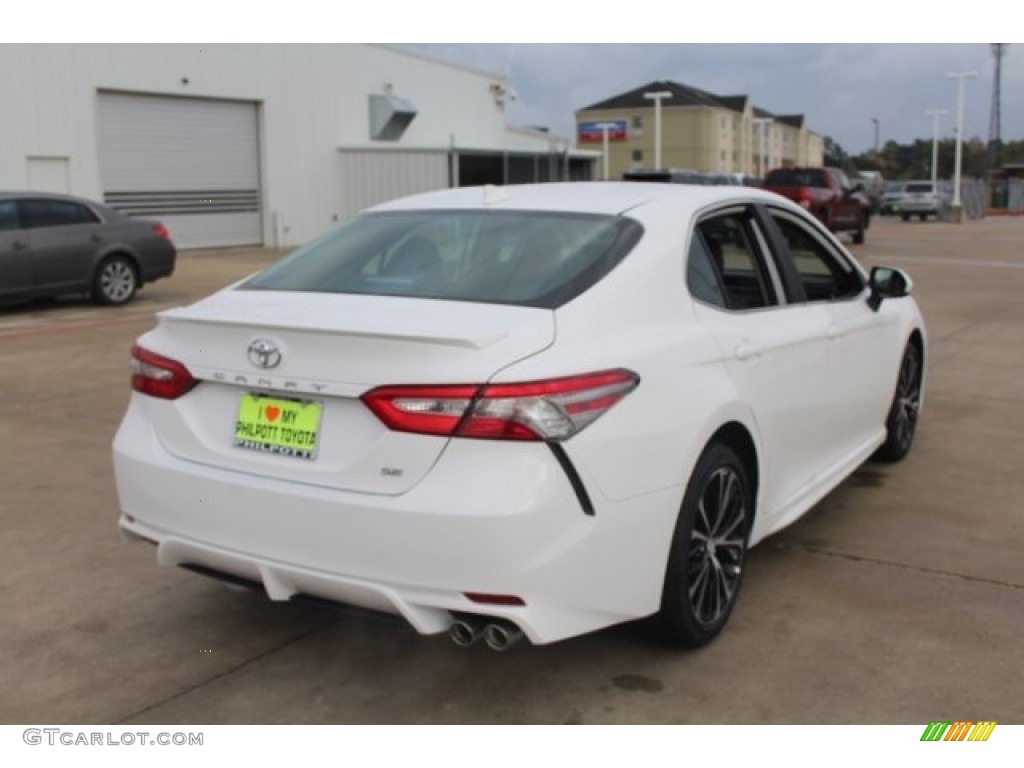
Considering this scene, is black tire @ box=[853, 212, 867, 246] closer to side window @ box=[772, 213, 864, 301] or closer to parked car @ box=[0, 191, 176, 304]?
parked car @ box=[0, 191, 176, 304]

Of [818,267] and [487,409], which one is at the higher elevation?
[818,267]

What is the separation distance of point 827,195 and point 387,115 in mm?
11552

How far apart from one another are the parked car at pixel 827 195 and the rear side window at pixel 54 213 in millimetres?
16025

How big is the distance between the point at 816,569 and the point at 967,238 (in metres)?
27.0

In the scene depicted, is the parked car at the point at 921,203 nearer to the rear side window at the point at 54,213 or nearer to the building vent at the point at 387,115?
the building vent at the point at 387,115

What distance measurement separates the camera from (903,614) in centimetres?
404

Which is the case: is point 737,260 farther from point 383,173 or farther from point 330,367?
point 383,173

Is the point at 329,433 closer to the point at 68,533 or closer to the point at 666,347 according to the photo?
the point at 666,347

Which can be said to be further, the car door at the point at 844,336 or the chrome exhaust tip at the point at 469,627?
the car door at the point at 844,336

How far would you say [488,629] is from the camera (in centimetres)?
307

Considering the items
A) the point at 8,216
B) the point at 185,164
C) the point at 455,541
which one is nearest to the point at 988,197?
the point at 185,164

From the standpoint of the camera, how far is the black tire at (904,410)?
19.4ft

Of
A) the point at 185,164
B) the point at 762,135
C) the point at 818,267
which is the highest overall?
the point at 762,135

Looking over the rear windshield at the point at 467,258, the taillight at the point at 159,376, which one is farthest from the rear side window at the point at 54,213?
the taillight at the point at 159,376
